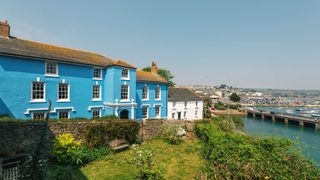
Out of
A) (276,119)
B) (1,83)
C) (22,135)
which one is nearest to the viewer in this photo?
(22,135)

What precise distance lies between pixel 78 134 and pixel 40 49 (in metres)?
12.2

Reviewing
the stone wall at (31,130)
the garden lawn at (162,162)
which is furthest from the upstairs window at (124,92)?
the garden lawn at (162,162)

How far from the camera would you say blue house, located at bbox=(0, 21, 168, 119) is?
46.3ft

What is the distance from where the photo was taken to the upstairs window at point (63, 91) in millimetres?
16788

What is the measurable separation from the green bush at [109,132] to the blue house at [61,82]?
580cm

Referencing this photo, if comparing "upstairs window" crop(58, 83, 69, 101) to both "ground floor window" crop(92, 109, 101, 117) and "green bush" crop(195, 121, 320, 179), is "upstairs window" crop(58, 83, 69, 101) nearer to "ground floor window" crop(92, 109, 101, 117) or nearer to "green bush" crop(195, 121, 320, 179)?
"ground floor window" crop(92, 109, 101, 117)

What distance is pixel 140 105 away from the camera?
2316cm

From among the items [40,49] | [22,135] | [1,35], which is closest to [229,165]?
[22,135]

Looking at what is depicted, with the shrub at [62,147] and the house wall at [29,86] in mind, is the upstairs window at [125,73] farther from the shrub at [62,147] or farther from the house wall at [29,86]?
the shrub at [62,147]

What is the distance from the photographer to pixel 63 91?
1703 centimetres

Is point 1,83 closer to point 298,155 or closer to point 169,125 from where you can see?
point 169,125

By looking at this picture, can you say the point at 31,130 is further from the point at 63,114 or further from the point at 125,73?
the point at 125,73

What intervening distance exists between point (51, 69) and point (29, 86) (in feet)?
8.83

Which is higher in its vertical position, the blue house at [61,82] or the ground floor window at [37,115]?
the blue house at [61,82]
